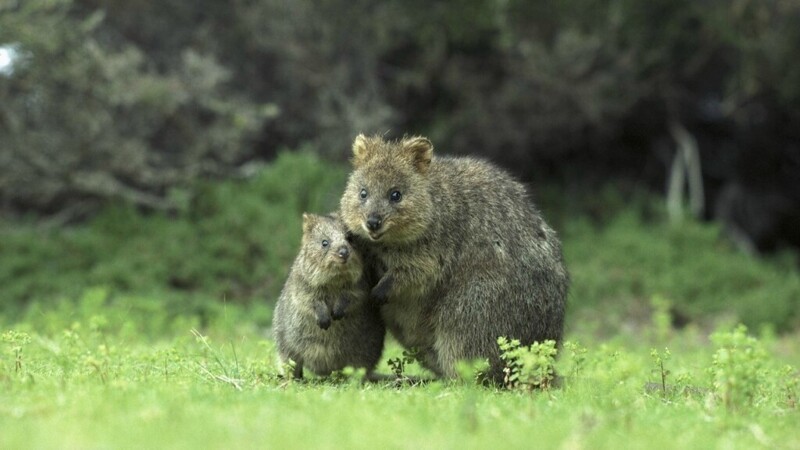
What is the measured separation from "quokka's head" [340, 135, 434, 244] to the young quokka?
26 cm

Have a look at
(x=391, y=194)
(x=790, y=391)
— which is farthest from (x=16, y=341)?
(x=790, y=391)

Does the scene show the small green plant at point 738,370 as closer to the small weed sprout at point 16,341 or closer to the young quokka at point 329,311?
the young quokka at point 329,311

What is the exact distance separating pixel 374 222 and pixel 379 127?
35.5 feet

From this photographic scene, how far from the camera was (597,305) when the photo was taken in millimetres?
17766

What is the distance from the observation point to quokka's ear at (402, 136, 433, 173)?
29.3 feet

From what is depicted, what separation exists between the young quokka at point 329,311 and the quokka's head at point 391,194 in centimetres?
26

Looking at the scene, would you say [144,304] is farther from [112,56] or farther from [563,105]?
[563,105]

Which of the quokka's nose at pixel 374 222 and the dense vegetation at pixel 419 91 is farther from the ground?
the dense vegetation at pixel 419 91

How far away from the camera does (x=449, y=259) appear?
870 cm

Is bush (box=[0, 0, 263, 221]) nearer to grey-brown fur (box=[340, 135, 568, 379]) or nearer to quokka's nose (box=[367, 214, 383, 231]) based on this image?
grey-brown fur (box=[340, 135, 568, 379])

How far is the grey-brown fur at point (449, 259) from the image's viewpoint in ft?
28.0

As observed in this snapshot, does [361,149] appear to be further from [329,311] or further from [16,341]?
[16,341]

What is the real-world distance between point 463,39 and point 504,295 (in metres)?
12.2

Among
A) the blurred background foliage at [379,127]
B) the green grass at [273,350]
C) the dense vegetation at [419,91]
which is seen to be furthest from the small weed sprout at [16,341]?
the dense vegetation at [419,91]
